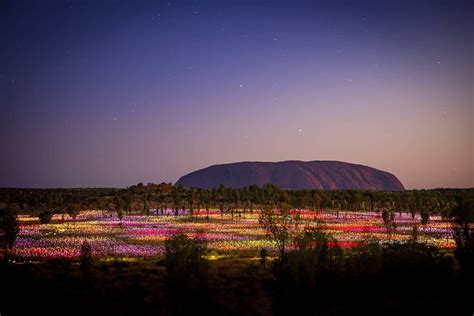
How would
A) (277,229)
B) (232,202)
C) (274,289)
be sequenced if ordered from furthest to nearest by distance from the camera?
(232,202) < (277,229) < (274,289)

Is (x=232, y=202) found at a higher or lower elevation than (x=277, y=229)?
higher

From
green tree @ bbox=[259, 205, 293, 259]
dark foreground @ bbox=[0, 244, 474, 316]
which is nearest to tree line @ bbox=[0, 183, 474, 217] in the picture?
green tree @ bbox=[259, 205, 293, 259]

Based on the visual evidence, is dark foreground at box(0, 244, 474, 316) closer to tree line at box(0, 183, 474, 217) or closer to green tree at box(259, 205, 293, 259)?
green tree at box(259, 205, 293, 259)

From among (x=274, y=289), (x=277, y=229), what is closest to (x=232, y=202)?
(x=277, y=229)

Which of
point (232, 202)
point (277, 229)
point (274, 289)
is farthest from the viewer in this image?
point (232, 202)

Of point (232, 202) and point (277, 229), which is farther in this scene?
point (232, 202)

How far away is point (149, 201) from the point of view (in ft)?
306

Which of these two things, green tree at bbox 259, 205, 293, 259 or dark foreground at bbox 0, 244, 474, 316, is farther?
green tree at bbox 259, 205, 293, 259

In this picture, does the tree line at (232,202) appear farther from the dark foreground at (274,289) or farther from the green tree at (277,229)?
the dark foreground at (274,289)

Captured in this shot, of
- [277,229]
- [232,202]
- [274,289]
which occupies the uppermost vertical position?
[232,202]

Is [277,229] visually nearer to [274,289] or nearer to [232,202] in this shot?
[274,289]

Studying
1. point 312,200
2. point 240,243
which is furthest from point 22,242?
point 312,200

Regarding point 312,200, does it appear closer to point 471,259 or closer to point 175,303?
point 471,259

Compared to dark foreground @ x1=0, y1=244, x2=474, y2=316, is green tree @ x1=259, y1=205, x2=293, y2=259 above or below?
above
